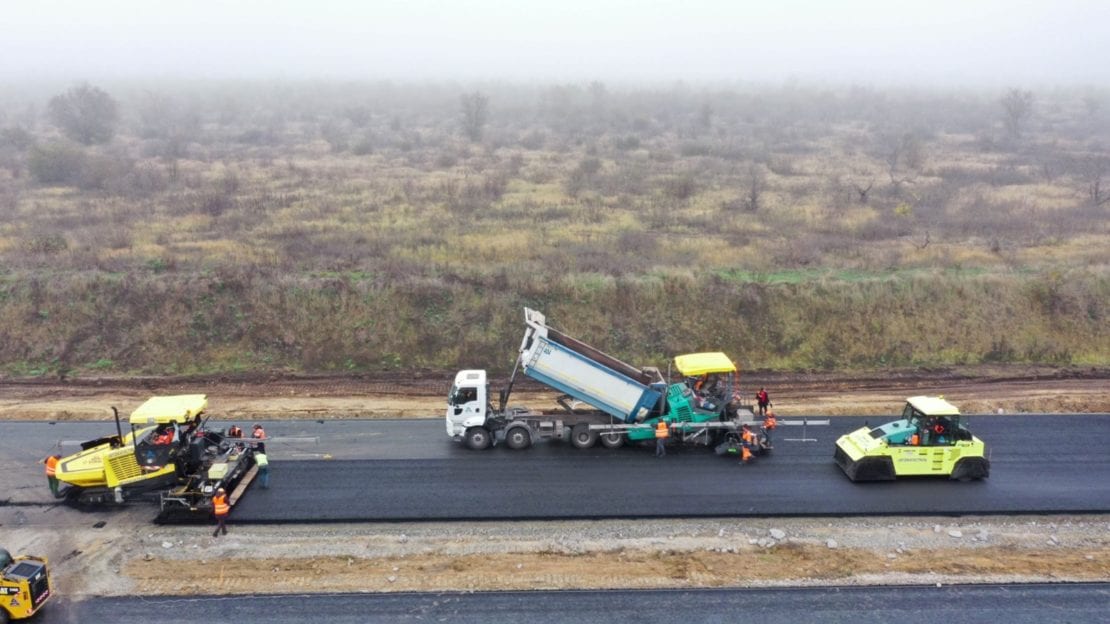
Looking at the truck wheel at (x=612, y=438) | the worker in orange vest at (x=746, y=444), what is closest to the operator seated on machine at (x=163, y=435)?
the truck wheel at (x=612, y=438)

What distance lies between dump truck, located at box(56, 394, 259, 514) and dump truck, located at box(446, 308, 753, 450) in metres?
5.83

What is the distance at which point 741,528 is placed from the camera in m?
16.0

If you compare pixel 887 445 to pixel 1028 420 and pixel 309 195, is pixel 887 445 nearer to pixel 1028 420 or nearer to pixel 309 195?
pixel 1028 420

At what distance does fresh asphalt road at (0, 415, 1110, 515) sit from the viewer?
659 inches

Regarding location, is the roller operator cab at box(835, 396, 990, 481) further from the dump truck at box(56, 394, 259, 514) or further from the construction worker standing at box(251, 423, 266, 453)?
the dump truck at box(56, 394, 259, 514)

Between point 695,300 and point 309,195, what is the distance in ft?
88.5

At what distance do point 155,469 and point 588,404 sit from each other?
33.4ft

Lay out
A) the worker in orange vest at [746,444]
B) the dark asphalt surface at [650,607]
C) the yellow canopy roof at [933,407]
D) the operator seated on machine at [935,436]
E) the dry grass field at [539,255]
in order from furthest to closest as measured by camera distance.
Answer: the dry grass field at [539,255]
the worker in orange vest at [746,444]
the operator seated on machine at [935,436]
the yellow canopy roof at [933,407]
the dark asphalt surface at [650,607]

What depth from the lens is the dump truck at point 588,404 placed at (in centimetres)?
1975

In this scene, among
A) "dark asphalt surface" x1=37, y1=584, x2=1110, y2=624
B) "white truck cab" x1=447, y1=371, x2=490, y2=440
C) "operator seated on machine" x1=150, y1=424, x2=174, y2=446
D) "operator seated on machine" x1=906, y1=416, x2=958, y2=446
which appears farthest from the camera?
"white truck cab" x1=447, y1=371, x2=490, y2=440

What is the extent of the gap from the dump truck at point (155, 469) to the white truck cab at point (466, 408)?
522 cm

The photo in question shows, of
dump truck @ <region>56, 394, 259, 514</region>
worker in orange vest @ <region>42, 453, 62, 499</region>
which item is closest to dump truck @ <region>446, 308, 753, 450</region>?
dump truck @ <region>56, 394, 259, 514</region>

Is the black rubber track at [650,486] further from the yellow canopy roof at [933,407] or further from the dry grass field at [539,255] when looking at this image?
the dry grass field at [539,255]

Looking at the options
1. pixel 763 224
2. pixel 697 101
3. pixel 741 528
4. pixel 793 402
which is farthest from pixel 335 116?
pixel 741 528
